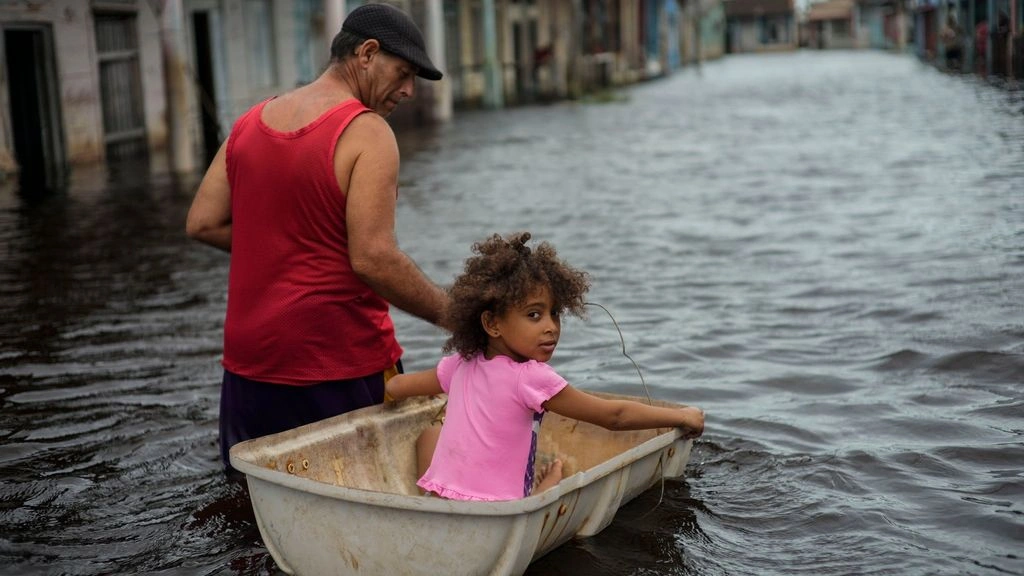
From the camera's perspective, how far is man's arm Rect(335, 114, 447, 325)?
3.64 m

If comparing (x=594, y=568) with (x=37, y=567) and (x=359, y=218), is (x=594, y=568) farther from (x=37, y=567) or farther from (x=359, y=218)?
(x=37, y=567)

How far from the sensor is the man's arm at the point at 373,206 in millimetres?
3637

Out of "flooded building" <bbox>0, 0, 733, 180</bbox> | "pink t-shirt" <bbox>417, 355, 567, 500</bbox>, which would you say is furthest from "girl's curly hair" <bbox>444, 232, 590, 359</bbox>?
"flooded building" <bbox>0, 0, 733, 180</bbox>

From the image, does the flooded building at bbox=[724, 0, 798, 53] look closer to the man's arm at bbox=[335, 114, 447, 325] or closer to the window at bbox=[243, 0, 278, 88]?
the window at bbox=[243, 0, 278, 88]

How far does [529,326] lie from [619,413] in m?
0.40

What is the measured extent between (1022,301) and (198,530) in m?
4.83

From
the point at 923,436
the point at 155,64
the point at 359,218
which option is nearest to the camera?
the point at 359,218

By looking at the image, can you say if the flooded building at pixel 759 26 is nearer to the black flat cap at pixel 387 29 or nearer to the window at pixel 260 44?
the window at pixel 260 44

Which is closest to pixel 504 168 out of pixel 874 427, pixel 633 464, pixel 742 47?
pixel 874 427

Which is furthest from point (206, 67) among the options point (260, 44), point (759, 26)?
point (759, 26)

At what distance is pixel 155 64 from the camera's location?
1839 centimetres

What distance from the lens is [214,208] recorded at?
407 centimetres

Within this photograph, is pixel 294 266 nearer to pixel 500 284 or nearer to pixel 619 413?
pixel 500 284

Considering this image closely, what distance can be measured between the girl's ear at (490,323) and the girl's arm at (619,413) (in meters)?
0.24
